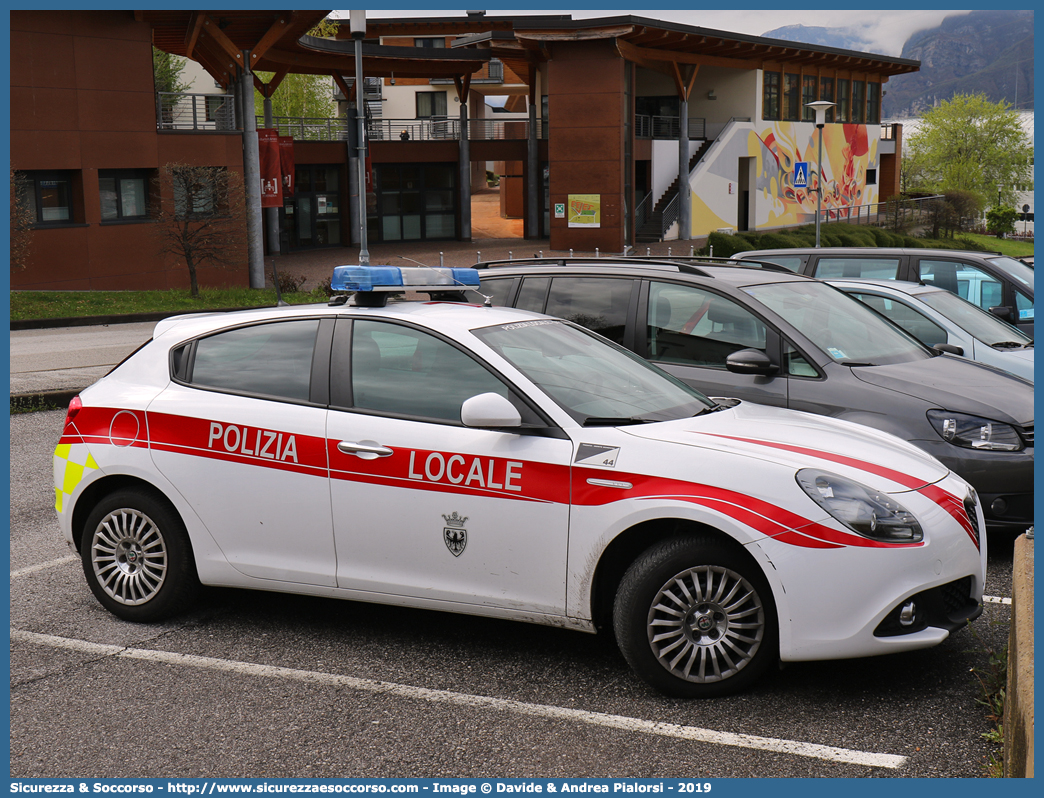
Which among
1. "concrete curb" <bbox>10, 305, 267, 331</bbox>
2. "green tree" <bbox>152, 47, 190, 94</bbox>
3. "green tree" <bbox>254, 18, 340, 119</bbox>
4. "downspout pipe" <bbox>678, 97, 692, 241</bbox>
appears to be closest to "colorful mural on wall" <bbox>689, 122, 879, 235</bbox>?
"downspout pipe" <bbox>678, 97, 692, 241</bbox>

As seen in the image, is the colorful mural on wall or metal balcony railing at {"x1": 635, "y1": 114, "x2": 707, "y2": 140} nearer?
metal balcony railing at {"x1": 635, "y1": 114, "x2": 707, "y2": 140}

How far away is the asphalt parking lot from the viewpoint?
3818 millimetres

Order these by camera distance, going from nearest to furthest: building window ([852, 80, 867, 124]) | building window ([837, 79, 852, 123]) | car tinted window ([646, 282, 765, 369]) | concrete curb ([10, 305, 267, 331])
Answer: car tinted window ([646, 282, 765, 369]) → concrete curb ([10, 305, 267, 331]) → building window ([837, 79, 852, 123]) → building window ([852, 80, 867, 124])

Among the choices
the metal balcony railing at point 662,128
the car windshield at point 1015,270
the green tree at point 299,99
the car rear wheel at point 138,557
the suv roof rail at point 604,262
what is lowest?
the car rear wheel at point 138,557

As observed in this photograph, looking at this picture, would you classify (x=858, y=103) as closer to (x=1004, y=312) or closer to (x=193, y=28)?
(x=193, y=28)

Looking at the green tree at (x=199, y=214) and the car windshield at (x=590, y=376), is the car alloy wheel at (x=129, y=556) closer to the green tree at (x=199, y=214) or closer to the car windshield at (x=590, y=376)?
the car windshield at (x=590, y=376)

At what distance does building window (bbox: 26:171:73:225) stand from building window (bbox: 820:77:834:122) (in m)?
40.1

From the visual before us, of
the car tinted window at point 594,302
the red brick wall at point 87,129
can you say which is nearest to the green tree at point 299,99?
the red brick wall at point 87,129

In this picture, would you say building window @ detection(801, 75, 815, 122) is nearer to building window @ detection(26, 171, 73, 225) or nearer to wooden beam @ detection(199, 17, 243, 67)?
wooden beam @ detection(199, 17, 243, 67)

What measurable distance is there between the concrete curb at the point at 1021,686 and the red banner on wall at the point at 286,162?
38.2 m

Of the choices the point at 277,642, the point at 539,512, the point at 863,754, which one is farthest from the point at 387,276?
the point at 863,754

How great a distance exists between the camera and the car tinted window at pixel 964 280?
1154 cm

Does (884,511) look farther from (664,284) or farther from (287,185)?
(287,185)

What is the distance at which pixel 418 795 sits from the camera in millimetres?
3604
